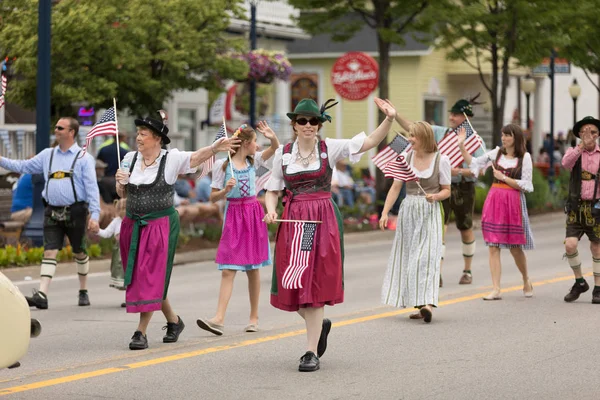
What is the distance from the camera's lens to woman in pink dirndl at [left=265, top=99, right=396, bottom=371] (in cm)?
909

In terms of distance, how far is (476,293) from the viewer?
13.9 meters

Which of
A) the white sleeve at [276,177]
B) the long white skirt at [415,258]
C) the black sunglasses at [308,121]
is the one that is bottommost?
the long white skirt at [415,258]

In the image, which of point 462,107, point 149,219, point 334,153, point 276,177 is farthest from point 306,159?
point 462,107

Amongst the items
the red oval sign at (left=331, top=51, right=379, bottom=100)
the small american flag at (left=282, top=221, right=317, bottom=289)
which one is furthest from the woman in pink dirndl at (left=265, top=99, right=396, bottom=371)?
the red oval sign at (left=331, top=51, right=379, bottom=100)

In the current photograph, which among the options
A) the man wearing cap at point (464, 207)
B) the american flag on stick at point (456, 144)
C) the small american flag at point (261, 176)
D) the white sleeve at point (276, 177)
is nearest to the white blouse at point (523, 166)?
the american flag on stick at point (456, 144)

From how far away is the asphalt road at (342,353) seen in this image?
8.22m

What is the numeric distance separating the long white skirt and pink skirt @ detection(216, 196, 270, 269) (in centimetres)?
124

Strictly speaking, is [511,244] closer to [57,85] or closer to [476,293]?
[476,293]

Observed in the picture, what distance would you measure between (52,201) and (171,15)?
9.47 metres

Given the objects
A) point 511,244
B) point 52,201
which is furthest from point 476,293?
point 52,201

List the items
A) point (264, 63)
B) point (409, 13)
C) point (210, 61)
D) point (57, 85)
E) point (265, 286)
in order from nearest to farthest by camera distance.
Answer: point (265, 286) < point (57, 85) < point (210, 61) < point (264, 63) < point (409, 13)

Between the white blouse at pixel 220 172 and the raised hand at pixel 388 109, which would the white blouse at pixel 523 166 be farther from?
the raised hand at pixel 388 109

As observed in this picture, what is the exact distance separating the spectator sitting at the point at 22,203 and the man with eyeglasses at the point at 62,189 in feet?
19.2

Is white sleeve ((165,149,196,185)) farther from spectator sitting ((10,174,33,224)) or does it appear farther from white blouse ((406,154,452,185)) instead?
spectator sitting ((10,174,33,224))
